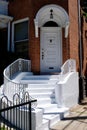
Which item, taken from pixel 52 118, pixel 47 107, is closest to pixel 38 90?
pixel 47 107

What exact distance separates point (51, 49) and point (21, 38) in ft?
6.04

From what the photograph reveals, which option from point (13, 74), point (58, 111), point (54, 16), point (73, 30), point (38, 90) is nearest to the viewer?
point (58, 111)

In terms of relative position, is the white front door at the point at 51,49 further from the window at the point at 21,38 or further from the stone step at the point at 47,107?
the stone step at the point at 47,107

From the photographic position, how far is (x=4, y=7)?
13008 millimetres

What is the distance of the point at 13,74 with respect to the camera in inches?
420

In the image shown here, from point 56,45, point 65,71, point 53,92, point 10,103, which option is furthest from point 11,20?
point 10,103

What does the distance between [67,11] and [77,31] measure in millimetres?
1595

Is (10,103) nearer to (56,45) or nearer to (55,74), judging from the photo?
(55,74)

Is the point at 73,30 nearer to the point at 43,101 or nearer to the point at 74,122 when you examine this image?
the point at 43,101

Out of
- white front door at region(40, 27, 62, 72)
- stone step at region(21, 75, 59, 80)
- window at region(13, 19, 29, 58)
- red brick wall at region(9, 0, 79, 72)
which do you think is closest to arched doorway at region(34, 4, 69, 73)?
white front door at region(40, 27, 62, 72)

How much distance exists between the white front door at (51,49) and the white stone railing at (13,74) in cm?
95

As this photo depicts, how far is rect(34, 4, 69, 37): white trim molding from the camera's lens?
1141 centimetres

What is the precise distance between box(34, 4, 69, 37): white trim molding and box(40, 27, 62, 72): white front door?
1.24ft

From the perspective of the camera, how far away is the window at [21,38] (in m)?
12.3
